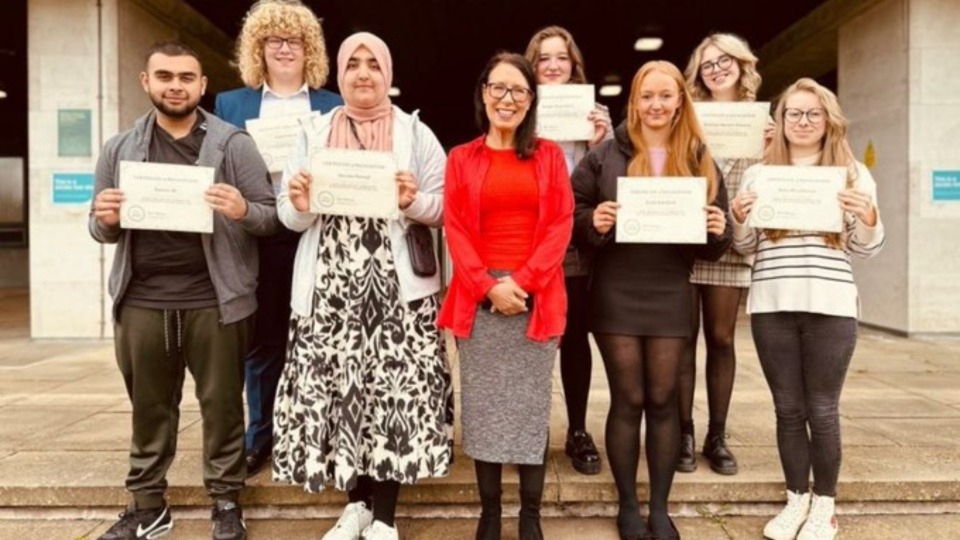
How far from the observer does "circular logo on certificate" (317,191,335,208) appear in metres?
2.77

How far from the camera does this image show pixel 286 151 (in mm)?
3287

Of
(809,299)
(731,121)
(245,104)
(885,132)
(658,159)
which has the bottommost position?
(809,299)

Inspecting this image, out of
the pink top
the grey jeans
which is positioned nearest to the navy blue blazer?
the pink top

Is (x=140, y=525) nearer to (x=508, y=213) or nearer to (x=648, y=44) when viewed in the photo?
(x=508, y=213)

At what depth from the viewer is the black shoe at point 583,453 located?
11.7 feet

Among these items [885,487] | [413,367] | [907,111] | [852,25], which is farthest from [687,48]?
[413,367]

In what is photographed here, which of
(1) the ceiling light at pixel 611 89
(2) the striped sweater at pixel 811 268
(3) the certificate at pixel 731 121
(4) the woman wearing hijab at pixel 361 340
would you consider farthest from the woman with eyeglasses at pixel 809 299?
(1) the ceiling light at pixel 611 89

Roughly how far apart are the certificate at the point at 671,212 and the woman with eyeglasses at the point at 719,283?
24.4 inches

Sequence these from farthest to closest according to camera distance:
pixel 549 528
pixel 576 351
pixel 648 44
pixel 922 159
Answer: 1. pixel 648 44
2. pixel 922 159
3. pixel 576 351
4. pixel 549 528

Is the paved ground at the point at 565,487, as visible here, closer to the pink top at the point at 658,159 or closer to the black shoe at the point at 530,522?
the black shoe at the point at 530,522

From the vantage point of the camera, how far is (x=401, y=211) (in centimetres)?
284

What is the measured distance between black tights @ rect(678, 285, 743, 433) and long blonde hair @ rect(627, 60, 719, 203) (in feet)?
2.26

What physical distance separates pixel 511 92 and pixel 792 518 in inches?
90.4

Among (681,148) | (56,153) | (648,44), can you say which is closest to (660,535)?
(681,148)
